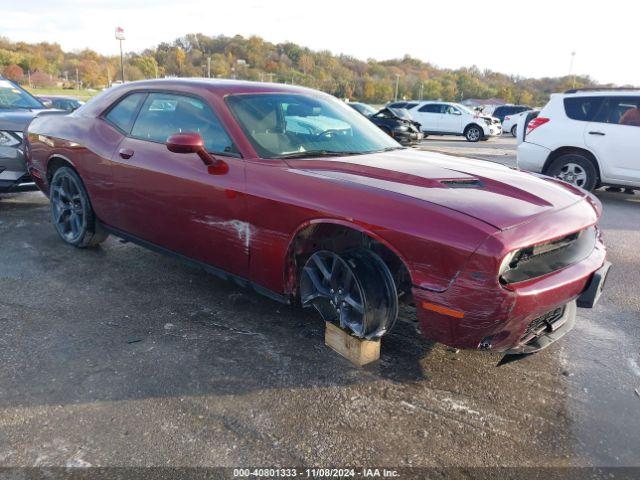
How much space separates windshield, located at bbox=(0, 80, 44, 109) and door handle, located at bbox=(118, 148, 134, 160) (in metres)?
3.71

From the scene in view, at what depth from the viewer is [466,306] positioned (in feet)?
7.31

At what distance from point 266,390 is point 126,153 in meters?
2.18

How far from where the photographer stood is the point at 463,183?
2756 mm

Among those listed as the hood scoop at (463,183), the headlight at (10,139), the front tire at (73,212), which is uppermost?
the hood scoop at (463,183)

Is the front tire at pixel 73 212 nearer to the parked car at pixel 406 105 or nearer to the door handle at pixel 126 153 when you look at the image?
the door handle at pixel 126 153

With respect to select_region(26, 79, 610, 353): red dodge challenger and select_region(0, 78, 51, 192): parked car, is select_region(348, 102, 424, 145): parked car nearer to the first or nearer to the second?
select_region(0, 78, 51, 192): parked car

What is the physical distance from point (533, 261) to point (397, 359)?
37.6 inches

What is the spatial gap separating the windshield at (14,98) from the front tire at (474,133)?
57.0ft

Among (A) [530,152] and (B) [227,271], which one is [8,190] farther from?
(A) [530,152]

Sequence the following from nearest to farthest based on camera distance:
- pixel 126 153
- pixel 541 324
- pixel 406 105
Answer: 1. pixel 541 324
2. pixel 126 153
3. pixel 406 105

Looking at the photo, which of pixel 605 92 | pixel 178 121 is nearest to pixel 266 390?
pixel 178 121

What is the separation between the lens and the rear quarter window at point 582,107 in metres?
7.62

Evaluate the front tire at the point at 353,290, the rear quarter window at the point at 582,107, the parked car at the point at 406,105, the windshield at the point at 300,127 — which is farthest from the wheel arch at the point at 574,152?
the parked car at the point at 406,105

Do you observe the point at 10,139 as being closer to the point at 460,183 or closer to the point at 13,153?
the point at 13,153
